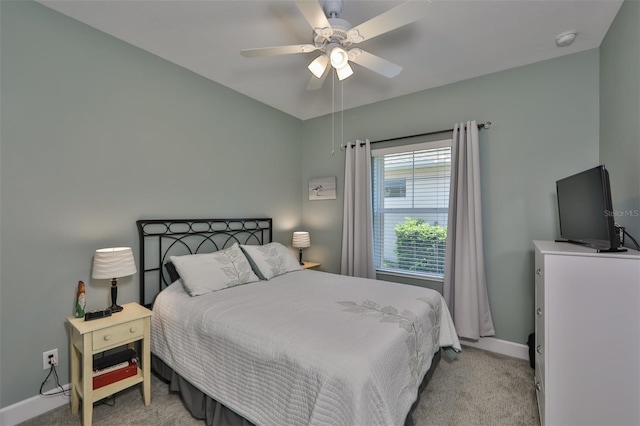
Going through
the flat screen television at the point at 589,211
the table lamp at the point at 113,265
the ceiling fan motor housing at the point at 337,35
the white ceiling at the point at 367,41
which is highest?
the white ceiling at the point at 367,41

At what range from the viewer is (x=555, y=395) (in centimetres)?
150

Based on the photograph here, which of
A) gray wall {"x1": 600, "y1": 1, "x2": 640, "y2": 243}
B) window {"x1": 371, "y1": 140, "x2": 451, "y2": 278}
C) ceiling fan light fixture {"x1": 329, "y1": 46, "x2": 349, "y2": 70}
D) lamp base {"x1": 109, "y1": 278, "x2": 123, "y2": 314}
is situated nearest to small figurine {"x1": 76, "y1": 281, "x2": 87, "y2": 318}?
lamp base {"x1": 109, "y1": 278, "x2": 123, "y2": 314}

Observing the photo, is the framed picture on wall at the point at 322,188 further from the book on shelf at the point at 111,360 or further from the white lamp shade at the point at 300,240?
the book on shelf at the point at 111,360

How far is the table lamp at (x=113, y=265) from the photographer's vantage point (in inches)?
74.2

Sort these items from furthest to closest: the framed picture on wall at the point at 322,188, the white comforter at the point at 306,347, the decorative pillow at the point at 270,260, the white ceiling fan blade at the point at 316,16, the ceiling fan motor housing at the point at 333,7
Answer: the framed picture on wall at the point at 322,188 < the decorative pillow at the point at 270,260 < the ceiling fan motor housing at the point at 333,7 < the white ceiling fan blade at the point at 316,16 < the white comforter at the point at 306,347

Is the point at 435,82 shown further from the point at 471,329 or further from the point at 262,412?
the point at 262,412

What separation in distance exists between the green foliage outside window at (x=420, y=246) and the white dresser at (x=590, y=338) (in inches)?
57.1

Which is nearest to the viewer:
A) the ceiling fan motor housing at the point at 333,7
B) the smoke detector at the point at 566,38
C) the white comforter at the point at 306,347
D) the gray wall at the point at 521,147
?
the white comforter at the point at 306,347

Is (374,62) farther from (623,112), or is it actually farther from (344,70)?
(623,112)

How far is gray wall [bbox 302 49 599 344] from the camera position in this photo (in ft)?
7.77

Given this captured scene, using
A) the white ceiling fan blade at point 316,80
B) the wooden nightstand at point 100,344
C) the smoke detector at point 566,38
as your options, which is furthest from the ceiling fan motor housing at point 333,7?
the wooden nightstand at point 100,344

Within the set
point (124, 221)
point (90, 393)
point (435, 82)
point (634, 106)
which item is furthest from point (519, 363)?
point (124, 221)

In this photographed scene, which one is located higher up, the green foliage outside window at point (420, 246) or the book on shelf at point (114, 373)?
the green foliage outside window at point (420, 246)

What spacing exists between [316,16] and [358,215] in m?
2.23
